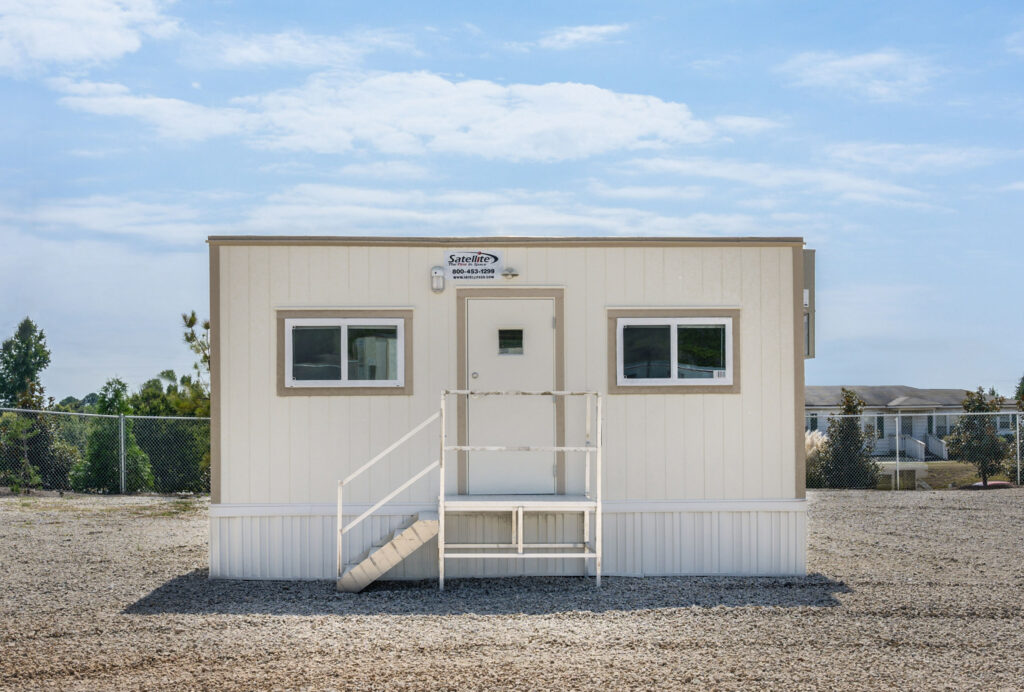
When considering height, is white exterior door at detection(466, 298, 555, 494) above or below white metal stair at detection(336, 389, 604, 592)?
above

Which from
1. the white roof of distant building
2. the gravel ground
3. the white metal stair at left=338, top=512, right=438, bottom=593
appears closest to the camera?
the gravel ground

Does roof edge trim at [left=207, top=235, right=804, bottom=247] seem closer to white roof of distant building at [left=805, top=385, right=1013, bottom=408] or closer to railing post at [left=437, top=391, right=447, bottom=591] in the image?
railing post at [left=437, top=391, right=447, bottom=591]

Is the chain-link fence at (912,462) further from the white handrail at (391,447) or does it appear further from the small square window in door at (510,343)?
the white handrail at (391,447)

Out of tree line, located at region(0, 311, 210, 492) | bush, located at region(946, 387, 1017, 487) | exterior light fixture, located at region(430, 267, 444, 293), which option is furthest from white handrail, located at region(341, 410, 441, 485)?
bush, located at region(946, 387, 1017, 487)

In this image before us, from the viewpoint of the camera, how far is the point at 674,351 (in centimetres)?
990

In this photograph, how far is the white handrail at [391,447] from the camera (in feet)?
29.2

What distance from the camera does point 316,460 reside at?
9719mm

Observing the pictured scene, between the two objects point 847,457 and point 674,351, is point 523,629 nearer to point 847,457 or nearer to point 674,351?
point 674,351

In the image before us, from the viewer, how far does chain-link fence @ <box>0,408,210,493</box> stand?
19.2 meters

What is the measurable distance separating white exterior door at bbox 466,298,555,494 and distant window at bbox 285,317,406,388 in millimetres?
717

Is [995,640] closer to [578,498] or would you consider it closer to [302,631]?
[578,498]

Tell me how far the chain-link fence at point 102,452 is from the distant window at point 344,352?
10.7 m

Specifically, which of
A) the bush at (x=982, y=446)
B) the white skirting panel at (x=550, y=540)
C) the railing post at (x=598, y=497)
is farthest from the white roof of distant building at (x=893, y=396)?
the railing post at (x=598, y=497)

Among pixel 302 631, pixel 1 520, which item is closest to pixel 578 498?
pixel 302 631
